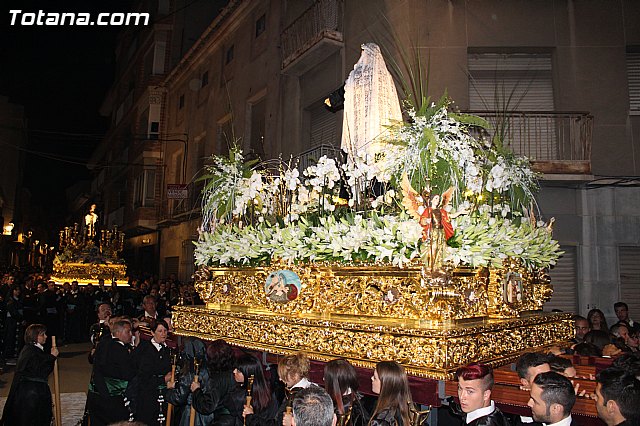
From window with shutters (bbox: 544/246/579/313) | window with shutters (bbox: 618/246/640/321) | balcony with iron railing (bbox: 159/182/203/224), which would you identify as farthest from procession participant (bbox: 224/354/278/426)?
balcony with iron railing (bbox: 159/182/203/224)

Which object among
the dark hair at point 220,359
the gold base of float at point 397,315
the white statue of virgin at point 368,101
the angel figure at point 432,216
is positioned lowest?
the dark hair at point 220,359

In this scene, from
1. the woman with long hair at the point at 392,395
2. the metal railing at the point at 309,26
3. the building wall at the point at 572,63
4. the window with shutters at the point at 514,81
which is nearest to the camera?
the woman with long hair at the point at 392,395

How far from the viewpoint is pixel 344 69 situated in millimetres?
12836

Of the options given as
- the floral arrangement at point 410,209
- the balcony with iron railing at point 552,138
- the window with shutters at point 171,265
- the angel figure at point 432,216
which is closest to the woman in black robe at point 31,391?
the floral arrangement at point 410,209

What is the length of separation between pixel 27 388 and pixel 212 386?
2.60m

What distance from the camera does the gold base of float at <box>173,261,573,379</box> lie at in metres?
3.56

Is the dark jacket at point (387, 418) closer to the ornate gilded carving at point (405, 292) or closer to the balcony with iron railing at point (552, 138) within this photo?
the ornate gilded carving at point (405, 292)

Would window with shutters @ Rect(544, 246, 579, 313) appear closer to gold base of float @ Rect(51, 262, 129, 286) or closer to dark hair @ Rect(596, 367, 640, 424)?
dark hair @ Rect(596, 367, 640, 424)

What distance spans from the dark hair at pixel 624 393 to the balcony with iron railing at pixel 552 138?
7.90m

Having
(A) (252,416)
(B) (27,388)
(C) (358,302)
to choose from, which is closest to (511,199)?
(C) (358,302)

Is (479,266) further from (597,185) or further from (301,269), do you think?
(597,185)

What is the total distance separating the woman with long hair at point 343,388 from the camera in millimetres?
3291

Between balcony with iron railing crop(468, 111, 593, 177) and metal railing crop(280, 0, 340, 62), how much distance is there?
467 centimetres

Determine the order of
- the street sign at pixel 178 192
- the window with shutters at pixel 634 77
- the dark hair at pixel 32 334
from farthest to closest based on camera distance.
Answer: the street sign at pixel 178 192
the window with shutters at pixel 634 77
the dark hair at pixel 32 334
